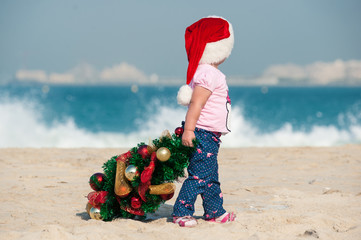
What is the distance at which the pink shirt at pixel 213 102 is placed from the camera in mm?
3332

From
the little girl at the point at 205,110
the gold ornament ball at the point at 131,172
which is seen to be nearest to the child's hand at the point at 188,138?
the little girl at the point at 205,110

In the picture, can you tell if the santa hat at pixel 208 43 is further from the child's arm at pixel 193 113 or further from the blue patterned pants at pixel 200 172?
the blue patterned pants at pixel 200 172

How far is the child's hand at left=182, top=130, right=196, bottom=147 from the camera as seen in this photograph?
3.27 m

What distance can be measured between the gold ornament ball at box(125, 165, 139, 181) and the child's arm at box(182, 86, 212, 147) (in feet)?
1.33

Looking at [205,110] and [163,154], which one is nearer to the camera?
[163,154]

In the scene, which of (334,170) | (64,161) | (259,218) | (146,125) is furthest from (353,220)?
(146,125)

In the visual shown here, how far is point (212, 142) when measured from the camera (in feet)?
11.1

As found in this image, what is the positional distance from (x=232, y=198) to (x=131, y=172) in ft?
5.56

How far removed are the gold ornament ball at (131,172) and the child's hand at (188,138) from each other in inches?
16.0

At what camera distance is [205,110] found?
3381 mm

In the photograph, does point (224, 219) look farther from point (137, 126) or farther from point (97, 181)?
point (137, 126)

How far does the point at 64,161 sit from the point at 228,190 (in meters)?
3.07

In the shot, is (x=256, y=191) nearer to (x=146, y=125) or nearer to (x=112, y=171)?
(x=112, y=171)

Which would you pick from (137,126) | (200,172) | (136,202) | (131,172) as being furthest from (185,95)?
(137,126)
